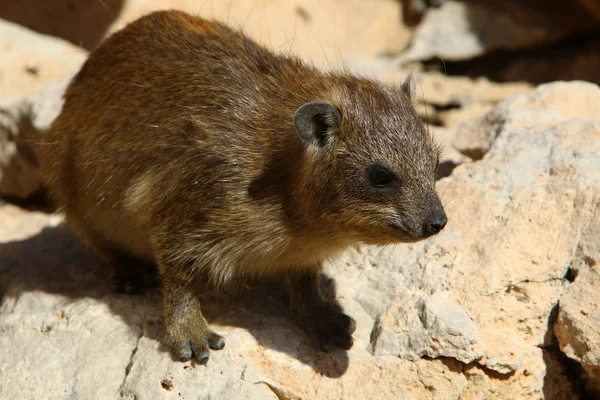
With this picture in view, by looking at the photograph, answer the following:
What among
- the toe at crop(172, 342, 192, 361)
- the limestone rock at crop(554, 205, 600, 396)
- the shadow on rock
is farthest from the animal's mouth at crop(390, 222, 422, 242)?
the toe at crop(172, 342, 192, 361)

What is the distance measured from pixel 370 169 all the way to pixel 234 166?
1128mm

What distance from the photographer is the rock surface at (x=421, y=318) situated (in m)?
6.03

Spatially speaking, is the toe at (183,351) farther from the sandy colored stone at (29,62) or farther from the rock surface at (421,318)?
the sandy colored stone at (29,62)

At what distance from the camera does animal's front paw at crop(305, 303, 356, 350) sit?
625 centimetres

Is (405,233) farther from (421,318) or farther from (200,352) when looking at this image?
(200,352)

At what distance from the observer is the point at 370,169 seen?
18.7 feet

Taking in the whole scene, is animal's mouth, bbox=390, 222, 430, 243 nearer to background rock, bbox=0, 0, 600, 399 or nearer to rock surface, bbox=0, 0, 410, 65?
background rock, bbox=0, 0, 600, 399

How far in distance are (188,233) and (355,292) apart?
1620 millimetres

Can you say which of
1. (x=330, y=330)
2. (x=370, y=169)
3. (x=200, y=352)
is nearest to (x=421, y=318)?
(x=330, y=330)

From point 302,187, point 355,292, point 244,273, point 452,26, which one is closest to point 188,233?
point 244,273

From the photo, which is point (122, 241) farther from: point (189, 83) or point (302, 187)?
point (302, 187)

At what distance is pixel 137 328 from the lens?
657 centimetres

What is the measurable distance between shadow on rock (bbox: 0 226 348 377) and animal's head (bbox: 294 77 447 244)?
1096mm

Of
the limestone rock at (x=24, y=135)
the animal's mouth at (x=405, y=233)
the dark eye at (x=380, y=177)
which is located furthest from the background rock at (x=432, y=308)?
the limestone rock at (x=24, y=135)
